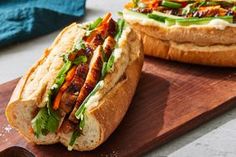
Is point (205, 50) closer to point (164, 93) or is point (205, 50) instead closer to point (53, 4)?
point (164, 93)

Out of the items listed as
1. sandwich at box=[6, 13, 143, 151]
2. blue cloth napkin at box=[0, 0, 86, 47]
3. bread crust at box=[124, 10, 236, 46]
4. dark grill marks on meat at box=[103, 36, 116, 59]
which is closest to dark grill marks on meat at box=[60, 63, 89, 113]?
sandwich at box=[6, 13, 143, 151]

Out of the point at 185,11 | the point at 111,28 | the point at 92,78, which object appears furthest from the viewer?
the point at 185,11

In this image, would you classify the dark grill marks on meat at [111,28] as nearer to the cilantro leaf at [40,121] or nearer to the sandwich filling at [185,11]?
the sandwich filling at [185,11]

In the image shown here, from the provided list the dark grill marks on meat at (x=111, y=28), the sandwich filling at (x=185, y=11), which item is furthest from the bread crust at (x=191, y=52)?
the dark grill marks on meat at (x=111, y=28)

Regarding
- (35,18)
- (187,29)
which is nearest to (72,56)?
(187,29)

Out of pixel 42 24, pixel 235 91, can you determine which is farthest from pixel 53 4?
pixel 235 91

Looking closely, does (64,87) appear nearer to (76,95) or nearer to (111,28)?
(76,95)

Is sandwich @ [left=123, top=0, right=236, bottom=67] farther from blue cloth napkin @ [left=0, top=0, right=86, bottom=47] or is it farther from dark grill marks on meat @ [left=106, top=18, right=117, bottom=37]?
blue cloth napkin @ [left=0, top=0, right=86, bottom=47]

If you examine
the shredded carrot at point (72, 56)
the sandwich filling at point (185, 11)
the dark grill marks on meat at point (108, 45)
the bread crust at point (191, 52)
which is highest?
the sandwich filling at point (185, 11)

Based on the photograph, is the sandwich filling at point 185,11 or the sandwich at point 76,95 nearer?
the sandwich at point 76,95
